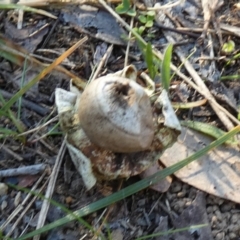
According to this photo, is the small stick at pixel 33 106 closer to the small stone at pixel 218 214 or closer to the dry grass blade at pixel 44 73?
the dry grass blade at pixel 44 73

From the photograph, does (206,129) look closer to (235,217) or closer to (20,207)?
(235,217)

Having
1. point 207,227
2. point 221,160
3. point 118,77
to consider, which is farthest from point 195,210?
point 118,77

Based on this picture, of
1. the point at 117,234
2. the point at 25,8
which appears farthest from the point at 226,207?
the point at 25,8

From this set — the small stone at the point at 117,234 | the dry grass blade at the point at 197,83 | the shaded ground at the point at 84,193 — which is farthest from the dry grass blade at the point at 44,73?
the small stone at the point at 117,234

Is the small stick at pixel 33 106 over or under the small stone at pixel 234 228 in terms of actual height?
over

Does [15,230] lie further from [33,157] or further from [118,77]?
[118,77]

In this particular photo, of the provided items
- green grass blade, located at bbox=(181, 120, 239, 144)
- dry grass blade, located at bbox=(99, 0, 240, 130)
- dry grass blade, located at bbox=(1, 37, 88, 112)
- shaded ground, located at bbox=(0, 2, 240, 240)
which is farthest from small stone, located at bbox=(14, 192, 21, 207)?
dry grass blade, located at bbox=(99, 0, 240, 130)

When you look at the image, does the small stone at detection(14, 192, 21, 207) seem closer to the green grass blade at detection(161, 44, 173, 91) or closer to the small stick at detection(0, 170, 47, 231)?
the small stick at detection(0, 170, 47, 231)

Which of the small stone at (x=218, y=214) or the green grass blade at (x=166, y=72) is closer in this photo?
the small stone at (x=218, y=214)

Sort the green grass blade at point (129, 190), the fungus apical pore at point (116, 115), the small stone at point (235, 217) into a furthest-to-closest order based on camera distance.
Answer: the small stone at point (235, 217) < the green grass blade at point (129, 190) < the fungus apical pore at point (116, 115)
